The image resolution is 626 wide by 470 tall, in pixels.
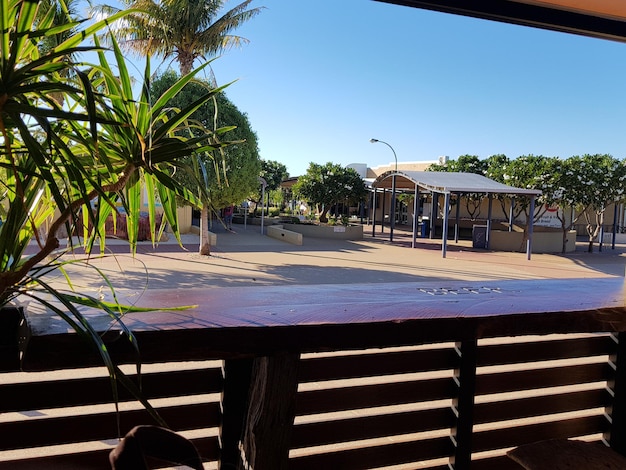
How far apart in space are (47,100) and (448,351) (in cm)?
148

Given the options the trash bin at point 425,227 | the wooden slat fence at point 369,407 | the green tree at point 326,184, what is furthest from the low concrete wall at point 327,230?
the wooden slat fence at point 369,407

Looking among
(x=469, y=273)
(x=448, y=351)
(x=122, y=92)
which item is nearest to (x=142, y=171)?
(x=122, y=92)

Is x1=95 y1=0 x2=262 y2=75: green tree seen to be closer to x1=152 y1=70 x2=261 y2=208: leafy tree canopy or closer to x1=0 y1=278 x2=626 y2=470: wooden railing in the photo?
x1=152 y1=70 x2=261 y2=208: leafy tree canopy

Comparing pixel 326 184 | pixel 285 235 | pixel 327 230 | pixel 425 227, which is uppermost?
pixel 326 184

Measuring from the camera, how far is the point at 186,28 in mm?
14664

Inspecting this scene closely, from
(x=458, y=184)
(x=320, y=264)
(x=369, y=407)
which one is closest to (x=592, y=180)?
(x=458, y=184)

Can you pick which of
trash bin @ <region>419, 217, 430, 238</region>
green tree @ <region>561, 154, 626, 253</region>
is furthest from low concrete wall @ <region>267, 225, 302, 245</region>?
green tree @ <region>561, 154, 626, 253</region>

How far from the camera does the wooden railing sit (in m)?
1.33

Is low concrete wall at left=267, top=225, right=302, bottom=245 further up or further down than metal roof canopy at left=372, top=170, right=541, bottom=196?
further down

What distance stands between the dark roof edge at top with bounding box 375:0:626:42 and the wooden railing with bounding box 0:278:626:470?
109 cm

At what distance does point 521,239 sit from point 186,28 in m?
14.7

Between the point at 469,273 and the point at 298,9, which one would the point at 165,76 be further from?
the point at 298,9

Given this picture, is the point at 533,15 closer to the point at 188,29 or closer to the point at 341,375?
the point at 341,375

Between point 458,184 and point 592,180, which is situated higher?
point 592,180
